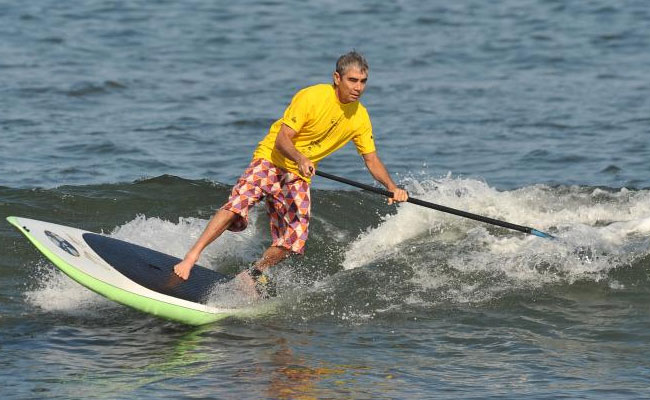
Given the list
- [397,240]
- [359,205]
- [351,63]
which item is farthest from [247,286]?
[359,205]

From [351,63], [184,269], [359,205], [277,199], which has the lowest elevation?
[359,205]

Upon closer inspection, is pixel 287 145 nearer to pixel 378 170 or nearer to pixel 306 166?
pixel 306 166

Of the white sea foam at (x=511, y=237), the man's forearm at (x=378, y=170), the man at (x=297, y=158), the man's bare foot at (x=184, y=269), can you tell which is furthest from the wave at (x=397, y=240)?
the man's forearm at (x=378, y=170)

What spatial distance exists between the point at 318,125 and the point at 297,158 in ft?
1.37

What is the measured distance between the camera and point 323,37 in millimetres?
23594

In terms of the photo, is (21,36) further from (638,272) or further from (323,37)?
(638,272)

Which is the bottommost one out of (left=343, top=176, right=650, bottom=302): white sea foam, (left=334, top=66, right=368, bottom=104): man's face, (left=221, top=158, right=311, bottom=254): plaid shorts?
(left=343, top=176, right=650, bottom=302): white sea foam

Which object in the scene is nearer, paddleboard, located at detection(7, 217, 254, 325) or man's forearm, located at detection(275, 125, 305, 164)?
man's forearm, located at detection(275, 125, 305, 164)

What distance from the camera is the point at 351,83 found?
7969 mm

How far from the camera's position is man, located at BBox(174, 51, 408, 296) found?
800 cm

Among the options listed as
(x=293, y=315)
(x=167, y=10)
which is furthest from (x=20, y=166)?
(x=167, y=10)

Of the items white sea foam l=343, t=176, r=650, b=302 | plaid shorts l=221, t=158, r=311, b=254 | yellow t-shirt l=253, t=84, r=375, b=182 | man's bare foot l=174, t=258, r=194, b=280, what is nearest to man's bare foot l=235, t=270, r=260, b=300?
plaid shorts l=221, t=158, r=311, b=254

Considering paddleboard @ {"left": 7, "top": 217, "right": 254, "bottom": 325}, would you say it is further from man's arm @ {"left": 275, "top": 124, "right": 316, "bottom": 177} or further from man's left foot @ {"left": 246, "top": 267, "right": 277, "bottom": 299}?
man's arm @ {"left": 275, "top": 124, "right": 316, "bottom": 177}

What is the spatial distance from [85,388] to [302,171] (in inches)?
80.7
